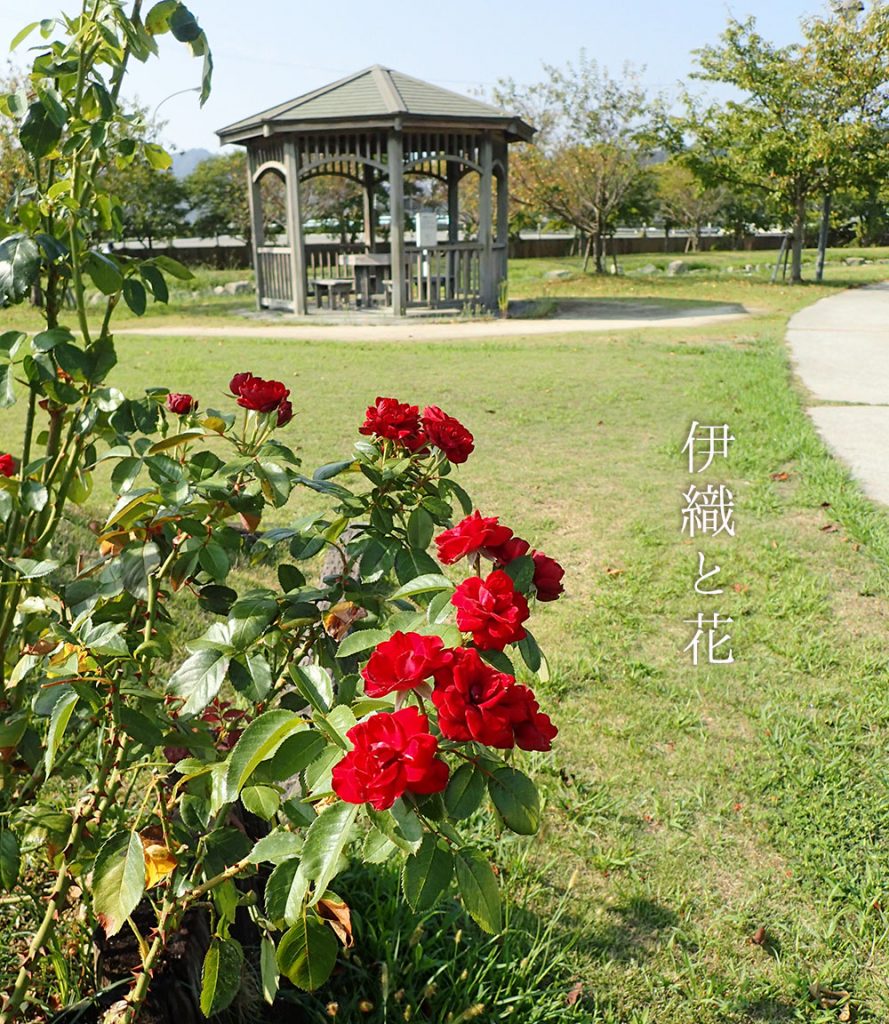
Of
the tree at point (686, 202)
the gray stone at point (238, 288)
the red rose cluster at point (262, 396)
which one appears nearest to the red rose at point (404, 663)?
the red rose cluster at point (262, 396)

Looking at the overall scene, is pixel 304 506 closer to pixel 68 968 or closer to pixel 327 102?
pixel 68 968

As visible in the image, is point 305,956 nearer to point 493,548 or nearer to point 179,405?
point 493,548

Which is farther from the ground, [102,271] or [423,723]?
[102,271]

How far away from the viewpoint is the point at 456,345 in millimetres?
12305

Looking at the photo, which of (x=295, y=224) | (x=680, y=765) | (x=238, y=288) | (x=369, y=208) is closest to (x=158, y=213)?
(x=238, y=288)

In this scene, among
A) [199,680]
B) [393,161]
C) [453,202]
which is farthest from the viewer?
[453,202]

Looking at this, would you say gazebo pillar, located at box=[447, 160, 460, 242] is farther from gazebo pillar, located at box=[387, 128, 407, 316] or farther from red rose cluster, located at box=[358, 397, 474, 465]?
red rose cluster, located at box=[358, 397, 474, 465]

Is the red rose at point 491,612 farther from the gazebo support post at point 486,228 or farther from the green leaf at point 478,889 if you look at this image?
the gazebo support post at point 486,228

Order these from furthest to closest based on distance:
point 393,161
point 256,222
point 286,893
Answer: point 256,222 → point 393,161 → point 286,893

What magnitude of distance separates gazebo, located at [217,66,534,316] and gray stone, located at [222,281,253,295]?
5223 mm

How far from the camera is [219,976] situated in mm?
1441

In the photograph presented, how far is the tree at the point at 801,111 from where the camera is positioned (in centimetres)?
2273

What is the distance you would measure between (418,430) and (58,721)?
81 centimetres

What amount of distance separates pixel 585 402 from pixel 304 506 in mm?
3695
